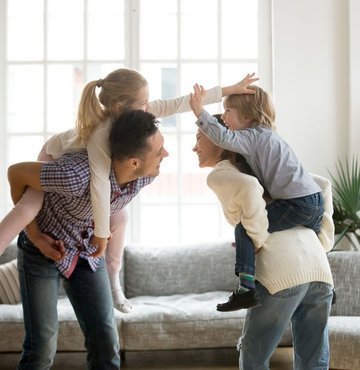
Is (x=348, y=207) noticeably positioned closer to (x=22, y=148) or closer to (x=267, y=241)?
(x=22, y=148)

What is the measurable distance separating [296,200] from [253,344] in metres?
0.49

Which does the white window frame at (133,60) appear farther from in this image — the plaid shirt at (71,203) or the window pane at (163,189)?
the plaid shirt at (71,203)

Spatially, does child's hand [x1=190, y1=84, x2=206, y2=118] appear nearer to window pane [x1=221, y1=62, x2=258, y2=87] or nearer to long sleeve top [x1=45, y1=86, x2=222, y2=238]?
long sleeve top [x1=45, y1=86, x2=222, y2=238]

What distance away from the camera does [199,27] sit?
565cm

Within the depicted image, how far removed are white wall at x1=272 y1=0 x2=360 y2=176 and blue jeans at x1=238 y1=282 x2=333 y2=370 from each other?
3.08 meters

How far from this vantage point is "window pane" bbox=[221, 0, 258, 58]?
5.65 metres

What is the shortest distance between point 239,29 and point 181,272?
188cm

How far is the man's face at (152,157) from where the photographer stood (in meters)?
2.66

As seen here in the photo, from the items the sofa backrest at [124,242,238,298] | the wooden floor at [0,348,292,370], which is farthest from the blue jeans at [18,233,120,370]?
the sofa backrest at [124,242,238,298]

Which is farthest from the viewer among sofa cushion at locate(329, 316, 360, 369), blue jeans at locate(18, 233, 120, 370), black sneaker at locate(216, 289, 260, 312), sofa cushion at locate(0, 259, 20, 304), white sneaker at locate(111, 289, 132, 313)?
sofa cushion at locate(0, 259, 20, 304)

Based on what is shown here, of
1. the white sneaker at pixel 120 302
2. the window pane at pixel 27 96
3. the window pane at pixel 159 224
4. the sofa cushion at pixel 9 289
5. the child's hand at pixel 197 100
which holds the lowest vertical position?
the sofa cushion at pixel 9 289

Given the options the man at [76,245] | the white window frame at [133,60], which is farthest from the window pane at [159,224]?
the man at [76,245]

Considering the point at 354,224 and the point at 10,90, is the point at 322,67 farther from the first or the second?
the point at 10,90

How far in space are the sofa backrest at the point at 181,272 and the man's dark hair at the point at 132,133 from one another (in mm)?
2584
